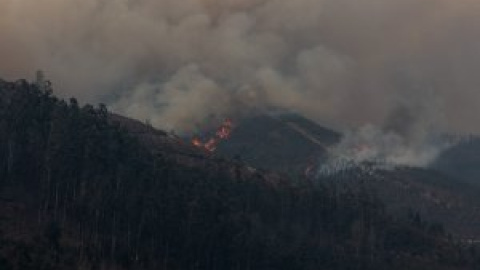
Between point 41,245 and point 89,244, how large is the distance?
50.4ft

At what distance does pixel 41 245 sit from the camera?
18500cm

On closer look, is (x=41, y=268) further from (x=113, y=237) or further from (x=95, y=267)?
(x=113, y=237)

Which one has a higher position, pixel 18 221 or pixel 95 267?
pixel 18 221

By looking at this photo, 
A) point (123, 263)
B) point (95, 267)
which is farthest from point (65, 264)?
point (123, 263)

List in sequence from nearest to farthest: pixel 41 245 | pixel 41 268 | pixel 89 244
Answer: pixel 41 268 → pixel 41 245 → pixel 89 244

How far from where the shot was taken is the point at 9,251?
172625 millimetres

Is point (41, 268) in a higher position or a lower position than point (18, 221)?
lower

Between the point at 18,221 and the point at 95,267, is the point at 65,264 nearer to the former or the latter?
the point at 95,267

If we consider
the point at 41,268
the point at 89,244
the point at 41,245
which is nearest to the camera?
the point at 41,268

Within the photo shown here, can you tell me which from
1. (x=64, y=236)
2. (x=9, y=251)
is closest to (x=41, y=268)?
(x=9, y=251)

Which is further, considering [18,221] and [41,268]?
[18,221]

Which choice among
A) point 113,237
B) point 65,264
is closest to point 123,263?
point 113,237

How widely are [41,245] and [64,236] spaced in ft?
39.6

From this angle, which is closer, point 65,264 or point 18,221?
point 65,264
